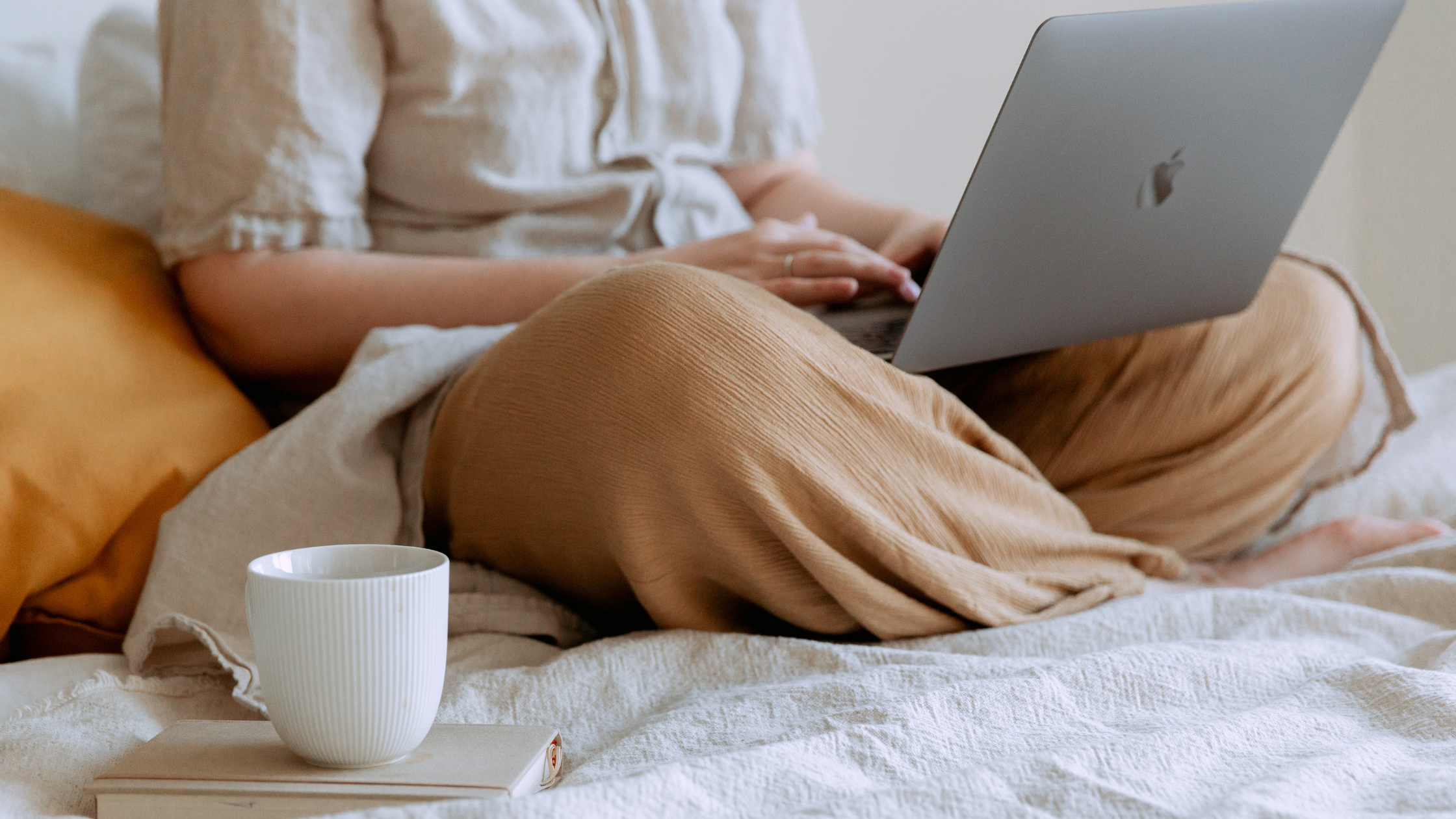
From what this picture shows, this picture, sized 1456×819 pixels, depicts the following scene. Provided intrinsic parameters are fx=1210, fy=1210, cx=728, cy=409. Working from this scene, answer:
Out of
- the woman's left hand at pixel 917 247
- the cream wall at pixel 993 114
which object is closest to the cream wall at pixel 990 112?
the cream wall at pixel 993 114

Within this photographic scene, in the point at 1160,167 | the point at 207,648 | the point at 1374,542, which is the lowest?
the point at 207,648

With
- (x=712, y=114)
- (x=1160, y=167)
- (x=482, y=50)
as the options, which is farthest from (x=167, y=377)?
(x=1160, y=167)

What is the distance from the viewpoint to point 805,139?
4.28 feet

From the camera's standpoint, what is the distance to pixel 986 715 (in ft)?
1.82

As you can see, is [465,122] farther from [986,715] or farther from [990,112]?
[990,112]

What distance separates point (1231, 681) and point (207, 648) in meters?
0.56

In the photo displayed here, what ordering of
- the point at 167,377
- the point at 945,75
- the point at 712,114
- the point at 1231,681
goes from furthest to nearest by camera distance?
1. the point at 945,75
2. the point at 712,114
3. the point at 167,377
4. the point at 1231,681

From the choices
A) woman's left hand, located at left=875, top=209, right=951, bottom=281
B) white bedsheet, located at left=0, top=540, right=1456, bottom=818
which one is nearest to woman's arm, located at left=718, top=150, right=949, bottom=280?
woman's left hand, located at left=875, top=209, right=951, bottom=281

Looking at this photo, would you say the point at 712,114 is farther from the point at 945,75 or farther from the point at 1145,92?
the point at 945,75

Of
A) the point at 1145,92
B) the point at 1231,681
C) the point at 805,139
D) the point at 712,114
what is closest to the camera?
the point at 1231,681

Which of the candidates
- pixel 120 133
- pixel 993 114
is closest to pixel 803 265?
pixel 120 133

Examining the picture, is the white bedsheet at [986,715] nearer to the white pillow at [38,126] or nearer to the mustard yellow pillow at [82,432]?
the mustard yellow pillow at [82,432]

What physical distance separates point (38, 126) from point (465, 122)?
37cm

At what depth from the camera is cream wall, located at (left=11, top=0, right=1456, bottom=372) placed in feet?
6.15
